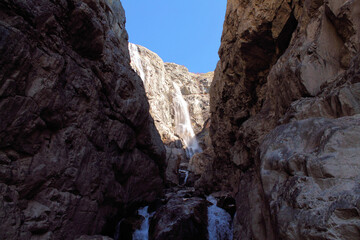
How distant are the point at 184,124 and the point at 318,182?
155ft

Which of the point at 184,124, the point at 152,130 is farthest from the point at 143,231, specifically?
the point at 184,124

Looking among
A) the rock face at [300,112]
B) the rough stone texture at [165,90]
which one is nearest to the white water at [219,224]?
the rock face at [300,112]

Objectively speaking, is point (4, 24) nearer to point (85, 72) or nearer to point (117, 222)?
point (85, 72)

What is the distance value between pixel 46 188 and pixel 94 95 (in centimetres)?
533

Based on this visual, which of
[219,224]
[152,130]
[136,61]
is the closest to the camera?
[219,224]

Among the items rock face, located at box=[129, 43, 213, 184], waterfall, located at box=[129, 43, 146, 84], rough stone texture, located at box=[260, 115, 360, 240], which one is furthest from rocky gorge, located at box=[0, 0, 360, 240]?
waterfall, located at box=[129, 43, 146, 84]

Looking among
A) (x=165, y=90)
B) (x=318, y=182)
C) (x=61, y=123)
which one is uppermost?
(x=165, y=90)

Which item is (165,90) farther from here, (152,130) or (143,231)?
(143,231)

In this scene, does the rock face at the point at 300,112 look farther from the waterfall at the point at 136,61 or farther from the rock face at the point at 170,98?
the waterfall at the point at 136,61

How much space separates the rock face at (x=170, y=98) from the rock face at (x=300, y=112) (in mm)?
27117

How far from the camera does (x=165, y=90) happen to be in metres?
51.7

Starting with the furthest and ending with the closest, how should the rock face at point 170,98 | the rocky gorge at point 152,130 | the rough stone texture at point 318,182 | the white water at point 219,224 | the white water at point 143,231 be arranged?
the rock face at point 170,98 < the white water at point 219,224 < the white water at point 143,231 < the rocky gorge at point 152,130 < the rough stone texture at point 318,182

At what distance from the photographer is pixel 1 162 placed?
7.57 meters

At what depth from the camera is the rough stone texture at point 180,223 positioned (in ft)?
41.7
